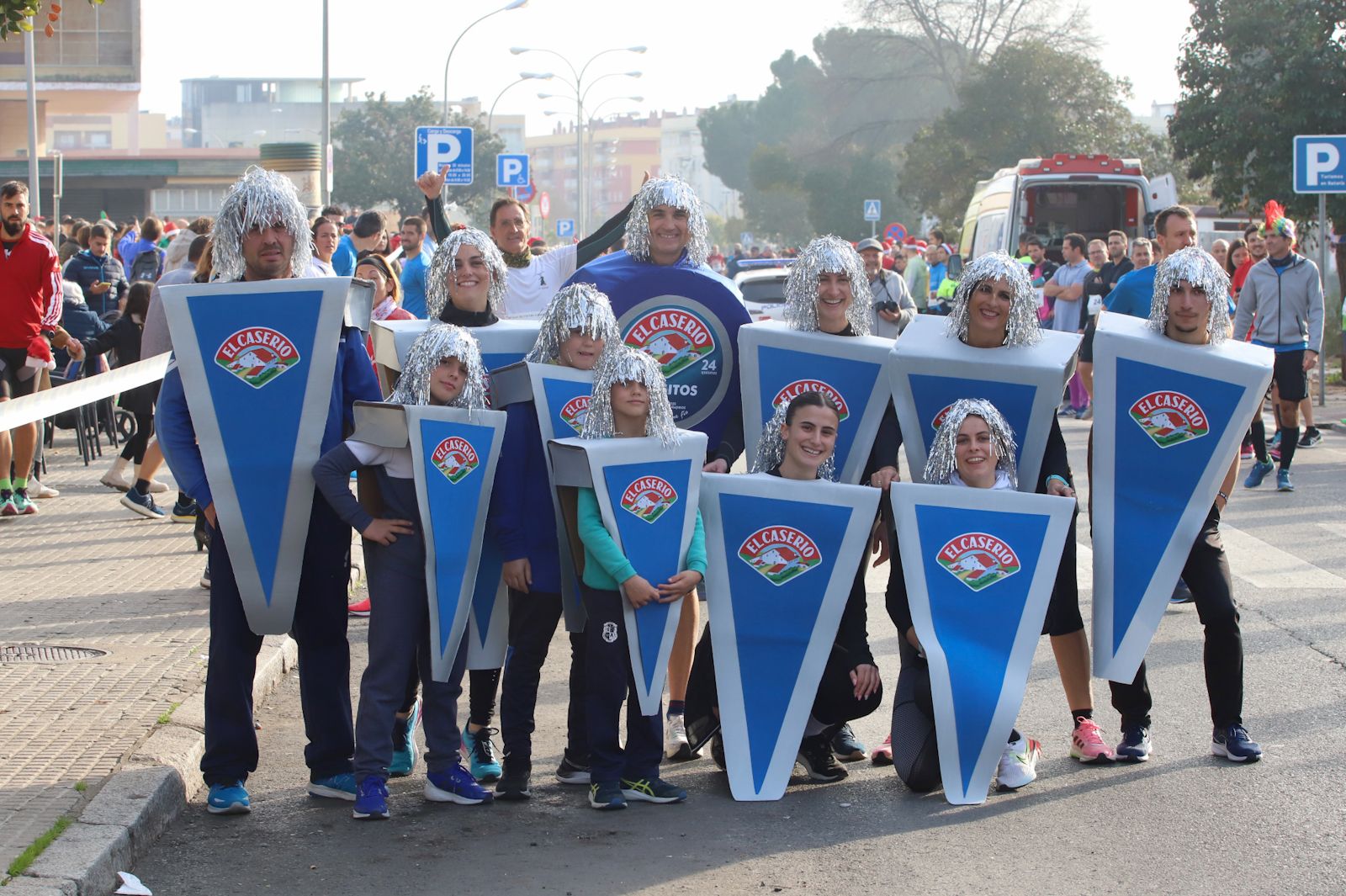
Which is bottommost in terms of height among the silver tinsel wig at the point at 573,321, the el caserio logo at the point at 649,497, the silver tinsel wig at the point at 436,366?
the el caserio logo at the point at 649,497

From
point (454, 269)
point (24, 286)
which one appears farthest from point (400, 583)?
point (24, 286)

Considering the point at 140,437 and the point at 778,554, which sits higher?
the point at 778,554

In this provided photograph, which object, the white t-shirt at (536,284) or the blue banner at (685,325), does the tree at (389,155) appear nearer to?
the white t-shirt at (536,284)

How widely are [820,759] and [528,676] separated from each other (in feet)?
3.56

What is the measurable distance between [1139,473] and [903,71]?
2698 inches

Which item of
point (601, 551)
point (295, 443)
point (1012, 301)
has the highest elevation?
point (1012, 301)

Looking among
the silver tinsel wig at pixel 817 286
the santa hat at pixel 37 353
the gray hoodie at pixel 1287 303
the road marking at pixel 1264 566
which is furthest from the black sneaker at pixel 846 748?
the gray hoodie at pixel 1287 303

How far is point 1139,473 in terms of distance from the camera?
19.5ft

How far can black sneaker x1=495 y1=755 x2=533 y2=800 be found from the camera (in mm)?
5672

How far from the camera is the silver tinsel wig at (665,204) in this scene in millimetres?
6371

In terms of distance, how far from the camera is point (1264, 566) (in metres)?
9.88

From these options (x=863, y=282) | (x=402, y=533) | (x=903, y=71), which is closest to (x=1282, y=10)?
(x=863, y=282)

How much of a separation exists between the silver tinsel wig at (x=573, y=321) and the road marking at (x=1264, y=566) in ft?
13.3

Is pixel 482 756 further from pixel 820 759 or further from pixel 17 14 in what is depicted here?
pixel 17 14
